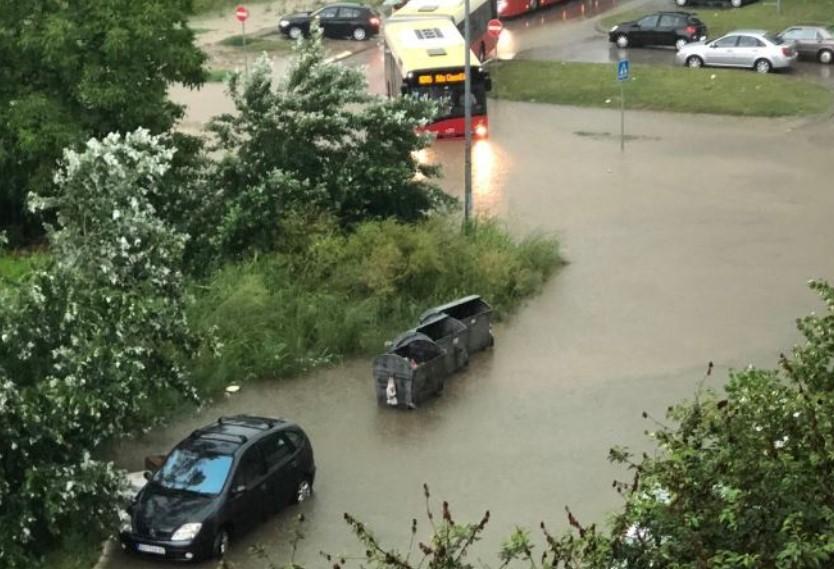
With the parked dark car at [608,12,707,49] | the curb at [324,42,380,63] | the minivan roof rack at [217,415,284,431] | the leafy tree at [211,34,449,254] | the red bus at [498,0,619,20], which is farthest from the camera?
the red bus at [498,0,619,20]

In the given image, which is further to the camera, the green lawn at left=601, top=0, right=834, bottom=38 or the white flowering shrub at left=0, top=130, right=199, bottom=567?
the green lawn at left=601, top=0, right=834, bottom=38

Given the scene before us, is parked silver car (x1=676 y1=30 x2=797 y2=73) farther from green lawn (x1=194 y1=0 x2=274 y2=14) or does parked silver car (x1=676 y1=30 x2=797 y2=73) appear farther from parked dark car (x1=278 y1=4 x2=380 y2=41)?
green lawn (x1=194 y1=0 x2=274 y2=14)

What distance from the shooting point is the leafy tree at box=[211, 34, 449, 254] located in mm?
25609

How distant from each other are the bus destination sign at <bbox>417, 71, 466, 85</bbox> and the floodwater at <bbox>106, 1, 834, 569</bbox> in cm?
151

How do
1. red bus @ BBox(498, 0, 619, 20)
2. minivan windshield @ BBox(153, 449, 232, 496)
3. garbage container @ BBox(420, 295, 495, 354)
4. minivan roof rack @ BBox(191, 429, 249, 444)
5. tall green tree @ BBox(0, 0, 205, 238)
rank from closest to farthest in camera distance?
minivan windshield @ BBox(153, 449, 232, 496) < minivan roof rack @ BBox(191, 429, 249, 444) < garbage container @ BBox(420, 295, 495, 354) < tall green tree @ BBox(0, 0, 205, 238) < red bus @ BBox(498, 0, 619, 20)

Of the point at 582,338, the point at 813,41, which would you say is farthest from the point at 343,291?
the point at 813,41

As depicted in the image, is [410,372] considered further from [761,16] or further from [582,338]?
[761,16]

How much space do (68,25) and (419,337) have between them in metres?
9.55

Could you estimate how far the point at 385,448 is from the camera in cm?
2011

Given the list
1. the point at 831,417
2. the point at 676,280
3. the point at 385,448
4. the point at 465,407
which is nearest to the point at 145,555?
the point at 385,448

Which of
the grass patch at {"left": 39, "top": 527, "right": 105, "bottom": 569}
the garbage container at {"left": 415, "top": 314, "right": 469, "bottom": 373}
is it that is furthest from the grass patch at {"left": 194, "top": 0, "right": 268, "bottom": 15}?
the grass patch at {"left": 39, "top": 527, "right": 105, "bottom": 569}

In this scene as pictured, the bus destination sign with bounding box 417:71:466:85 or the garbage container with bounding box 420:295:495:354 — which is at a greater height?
the bus destination sign with bounding box 417:71:466:85

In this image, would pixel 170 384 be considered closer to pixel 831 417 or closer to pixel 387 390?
pixel 387 390

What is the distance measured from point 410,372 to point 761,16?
33.2 metres
